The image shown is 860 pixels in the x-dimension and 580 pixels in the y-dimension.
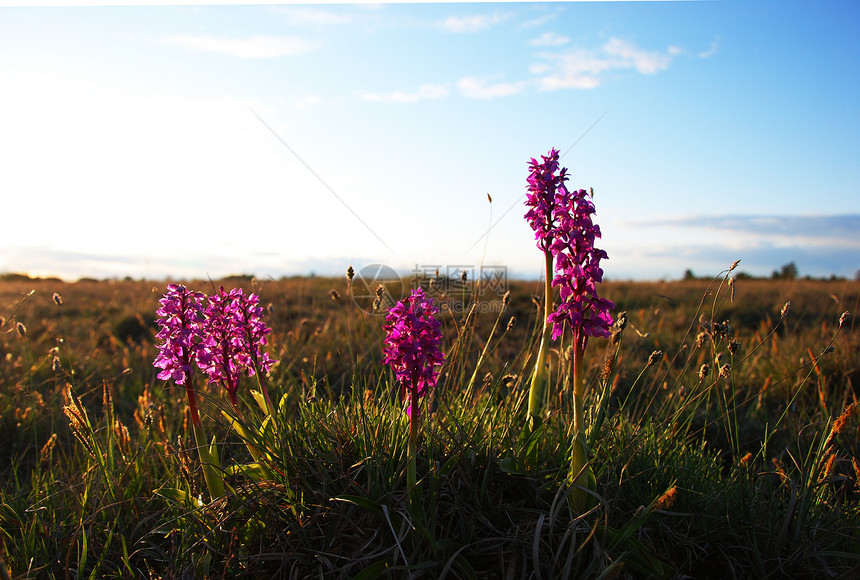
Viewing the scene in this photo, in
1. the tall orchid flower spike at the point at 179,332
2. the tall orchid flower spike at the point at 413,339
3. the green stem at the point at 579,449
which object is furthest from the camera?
the tall orchid flower spike at the point at 179,332

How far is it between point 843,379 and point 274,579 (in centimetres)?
684

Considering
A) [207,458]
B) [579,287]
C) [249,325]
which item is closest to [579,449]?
[579,287]

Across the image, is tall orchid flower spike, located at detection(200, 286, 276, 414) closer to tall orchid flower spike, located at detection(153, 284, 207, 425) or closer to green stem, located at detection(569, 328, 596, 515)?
tall orchid flower spike, located at detection(153, 284, 207, 425)

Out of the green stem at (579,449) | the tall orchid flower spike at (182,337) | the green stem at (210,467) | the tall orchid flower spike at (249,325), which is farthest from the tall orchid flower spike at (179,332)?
the green stem at (579,449)

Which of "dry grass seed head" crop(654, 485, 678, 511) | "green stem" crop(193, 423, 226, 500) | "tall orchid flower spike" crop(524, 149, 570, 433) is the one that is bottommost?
"green stem" crop(193, 423, 226, 500)

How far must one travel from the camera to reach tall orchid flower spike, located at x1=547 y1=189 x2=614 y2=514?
243cm

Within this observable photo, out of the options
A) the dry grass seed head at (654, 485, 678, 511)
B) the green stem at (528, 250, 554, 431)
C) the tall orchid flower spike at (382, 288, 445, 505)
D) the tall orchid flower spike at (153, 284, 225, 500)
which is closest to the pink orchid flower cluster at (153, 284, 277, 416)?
the tall orchid flower spike at (153, 284, 225, 500)

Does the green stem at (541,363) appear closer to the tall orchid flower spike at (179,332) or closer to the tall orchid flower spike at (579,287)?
the tall orchid flower spike at (579,287)

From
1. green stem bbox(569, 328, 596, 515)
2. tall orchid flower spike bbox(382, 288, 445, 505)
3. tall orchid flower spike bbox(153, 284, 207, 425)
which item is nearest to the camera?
tall orchid flower spike bbox(382, 288, 445, 505)

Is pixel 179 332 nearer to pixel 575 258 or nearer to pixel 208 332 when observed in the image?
pixel 208 332

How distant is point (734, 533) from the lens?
279cm

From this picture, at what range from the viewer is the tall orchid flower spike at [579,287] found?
7.98 ft

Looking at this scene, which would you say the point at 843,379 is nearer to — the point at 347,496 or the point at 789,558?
the point at 789,558

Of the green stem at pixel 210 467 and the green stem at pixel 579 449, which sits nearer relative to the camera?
the green stem at pixel 579 449
